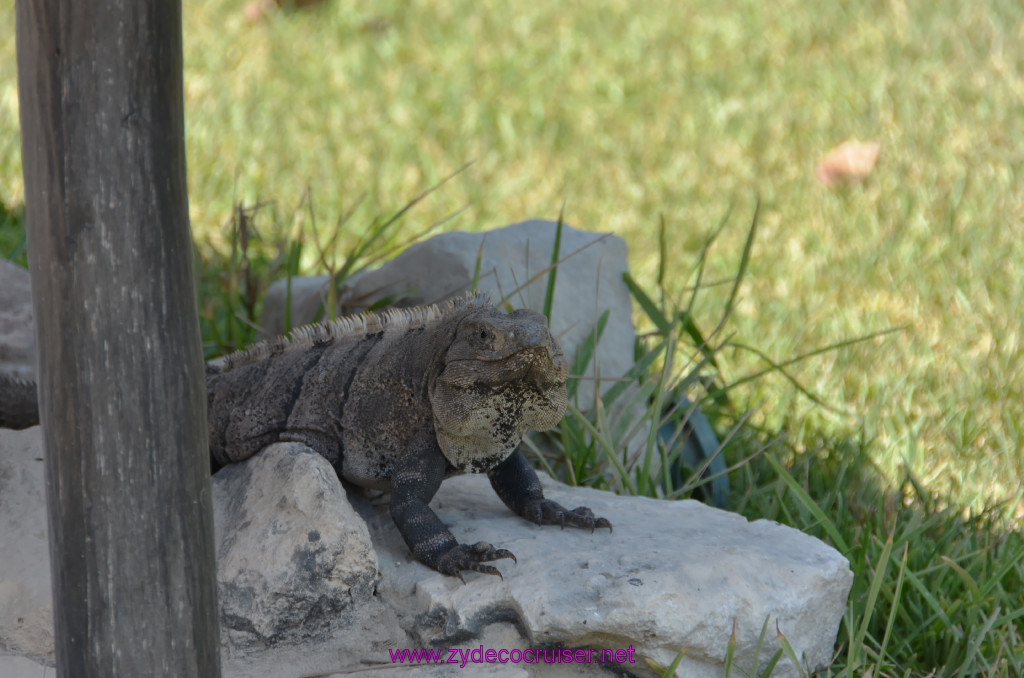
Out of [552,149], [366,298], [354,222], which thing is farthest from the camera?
[552,149]

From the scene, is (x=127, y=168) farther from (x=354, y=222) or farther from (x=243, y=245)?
(x=354, y=222)

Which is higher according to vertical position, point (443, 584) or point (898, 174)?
point (898, 174)

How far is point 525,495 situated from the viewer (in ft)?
9.30

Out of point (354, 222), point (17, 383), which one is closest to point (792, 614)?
point (17, 383)

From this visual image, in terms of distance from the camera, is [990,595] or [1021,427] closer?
[990,595]

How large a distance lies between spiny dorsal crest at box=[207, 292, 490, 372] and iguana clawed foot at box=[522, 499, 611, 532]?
0.55 meters

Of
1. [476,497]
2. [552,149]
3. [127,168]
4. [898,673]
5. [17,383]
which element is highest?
[552,149]

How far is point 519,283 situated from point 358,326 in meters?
1.03

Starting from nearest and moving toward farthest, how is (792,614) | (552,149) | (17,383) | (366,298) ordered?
(792,614) → (17,383) → (366,298) → (552,149)

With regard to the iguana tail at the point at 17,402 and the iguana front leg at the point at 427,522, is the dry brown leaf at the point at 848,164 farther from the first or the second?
the iguana tail at the point at 17,402

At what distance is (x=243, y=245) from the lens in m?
4.01

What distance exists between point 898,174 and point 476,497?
163 inches

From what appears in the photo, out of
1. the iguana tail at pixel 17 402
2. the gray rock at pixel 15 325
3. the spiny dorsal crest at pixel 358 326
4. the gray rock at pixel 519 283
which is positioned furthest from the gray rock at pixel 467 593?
the gray rock at pixel 519 283

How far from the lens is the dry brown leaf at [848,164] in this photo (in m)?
6.21
